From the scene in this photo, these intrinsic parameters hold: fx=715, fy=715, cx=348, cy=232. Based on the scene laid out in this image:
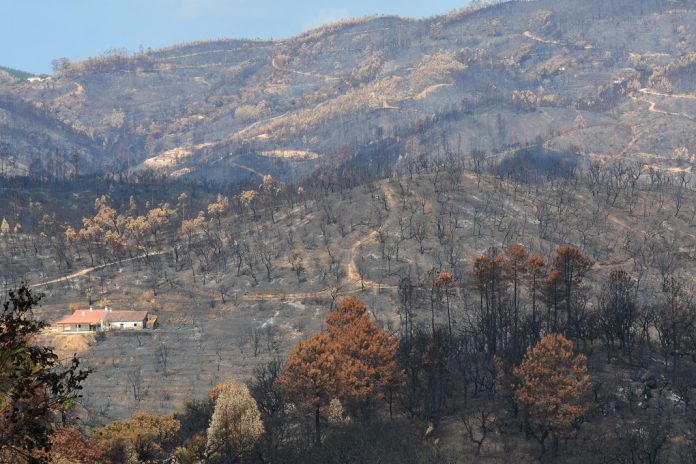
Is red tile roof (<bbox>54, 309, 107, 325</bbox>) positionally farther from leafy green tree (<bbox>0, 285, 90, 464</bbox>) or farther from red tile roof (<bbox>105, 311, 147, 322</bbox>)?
leafy green tree (<bbox>0, 285, 90, 464</bbox>)

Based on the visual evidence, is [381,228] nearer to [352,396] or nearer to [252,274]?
[252,274]

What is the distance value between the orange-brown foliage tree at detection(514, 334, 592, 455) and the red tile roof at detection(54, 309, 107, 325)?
92.6 metres

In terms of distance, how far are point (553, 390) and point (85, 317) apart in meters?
98.9

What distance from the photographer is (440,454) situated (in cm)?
6325

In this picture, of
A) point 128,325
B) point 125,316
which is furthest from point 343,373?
point 125,316

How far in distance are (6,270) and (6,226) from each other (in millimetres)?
30058

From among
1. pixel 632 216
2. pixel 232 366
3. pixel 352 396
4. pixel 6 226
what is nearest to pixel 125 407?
pixel 232 366

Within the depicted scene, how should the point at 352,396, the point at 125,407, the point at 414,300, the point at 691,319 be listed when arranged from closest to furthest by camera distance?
1. the point at 352,396
2. the point at 691,319
3. the point at 125,407
4. the point at 414,300

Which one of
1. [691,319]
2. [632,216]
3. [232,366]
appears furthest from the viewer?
[632,216]

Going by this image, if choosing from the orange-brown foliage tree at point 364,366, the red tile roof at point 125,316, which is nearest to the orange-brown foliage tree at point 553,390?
the orange-brown foliage tree at point 364,366

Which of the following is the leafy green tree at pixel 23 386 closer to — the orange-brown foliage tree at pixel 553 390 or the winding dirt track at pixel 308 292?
the orange-brown foliage tree at pixel 553 390

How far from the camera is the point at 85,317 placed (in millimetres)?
136125

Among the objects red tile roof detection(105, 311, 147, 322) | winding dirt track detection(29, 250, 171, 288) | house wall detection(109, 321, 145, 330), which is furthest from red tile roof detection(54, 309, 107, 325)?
winding dirt track detection(29, 250, 171, 288)

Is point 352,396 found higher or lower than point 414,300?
higher
